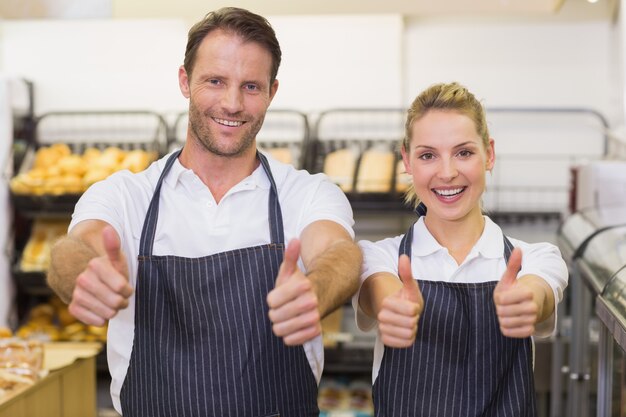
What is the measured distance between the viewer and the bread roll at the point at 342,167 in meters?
3.80

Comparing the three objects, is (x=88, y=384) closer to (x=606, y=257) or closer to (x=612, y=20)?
(x=606, y=257)

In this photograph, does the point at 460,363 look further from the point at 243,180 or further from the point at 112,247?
the point at 112,247

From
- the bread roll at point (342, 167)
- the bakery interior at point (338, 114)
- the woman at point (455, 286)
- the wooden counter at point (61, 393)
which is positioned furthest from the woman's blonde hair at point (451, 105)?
the bread roll at point (342, 167)

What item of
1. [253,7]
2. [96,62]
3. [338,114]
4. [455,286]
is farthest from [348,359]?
[455,286]

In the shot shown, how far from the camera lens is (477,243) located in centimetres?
167

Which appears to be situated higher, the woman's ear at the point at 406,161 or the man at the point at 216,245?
the woman's ear at the point at 406,161

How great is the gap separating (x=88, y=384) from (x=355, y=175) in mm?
1422

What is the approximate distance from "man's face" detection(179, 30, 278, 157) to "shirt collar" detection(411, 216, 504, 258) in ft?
1.14

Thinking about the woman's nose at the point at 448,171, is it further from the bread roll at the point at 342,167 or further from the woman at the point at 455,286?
the bread roll at the point at 342,167

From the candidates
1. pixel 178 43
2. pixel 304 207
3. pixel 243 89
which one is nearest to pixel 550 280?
pixel 304 207

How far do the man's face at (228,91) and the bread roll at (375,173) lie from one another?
82.5 inches

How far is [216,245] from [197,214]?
68 millimetres

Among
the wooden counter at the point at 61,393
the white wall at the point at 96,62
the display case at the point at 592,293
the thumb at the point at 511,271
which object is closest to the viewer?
the thumb at the point at 511,271

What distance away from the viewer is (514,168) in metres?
4.10
